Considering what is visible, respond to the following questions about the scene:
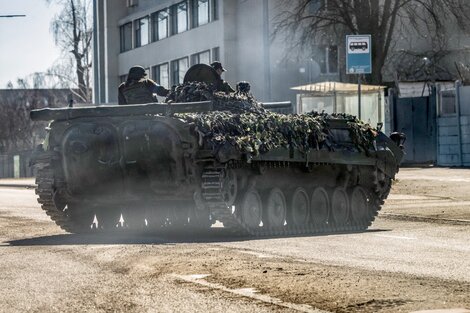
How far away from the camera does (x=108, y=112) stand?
782 inches

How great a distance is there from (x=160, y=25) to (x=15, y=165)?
2206cm

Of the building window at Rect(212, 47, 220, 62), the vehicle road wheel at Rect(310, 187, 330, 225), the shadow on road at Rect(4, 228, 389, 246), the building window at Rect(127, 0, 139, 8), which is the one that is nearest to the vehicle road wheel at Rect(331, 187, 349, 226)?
the vehicle road wheel at Rect(310, 187, 330, 225)

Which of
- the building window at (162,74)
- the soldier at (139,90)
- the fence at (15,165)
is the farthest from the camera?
the fence at (15,165)

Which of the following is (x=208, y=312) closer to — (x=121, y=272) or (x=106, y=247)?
(x=121, y=272)

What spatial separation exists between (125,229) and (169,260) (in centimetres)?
709

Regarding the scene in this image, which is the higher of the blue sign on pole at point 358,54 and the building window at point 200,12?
the building window at point 200,12

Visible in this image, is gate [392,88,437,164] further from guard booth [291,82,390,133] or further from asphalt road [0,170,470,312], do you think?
asphalt road [0,170,470,312]

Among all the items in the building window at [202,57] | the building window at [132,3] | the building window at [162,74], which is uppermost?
the building window at [132,3]

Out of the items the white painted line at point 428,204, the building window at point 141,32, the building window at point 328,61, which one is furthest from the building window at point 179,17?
the white painted line at point 428,204

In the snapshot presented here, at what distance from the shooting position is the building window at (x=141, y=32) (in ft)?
230

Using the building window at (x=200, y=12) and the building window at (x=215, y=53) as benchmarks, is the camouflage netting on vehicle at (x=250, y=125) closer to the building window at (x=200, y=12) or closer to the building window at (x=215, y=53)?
the building window at (x=215, y=53)

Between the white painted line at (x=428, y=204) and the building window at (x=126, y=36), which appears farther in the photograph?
the building window at (x=126, y=36)

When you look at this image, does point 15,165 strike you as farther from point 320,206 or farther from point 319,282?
point 319,282

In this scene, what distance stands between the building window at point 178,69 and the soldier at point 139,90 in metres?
42.4
